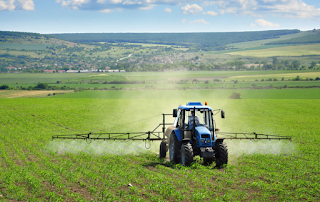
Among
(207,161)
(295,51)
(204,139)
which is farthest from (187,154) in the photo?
(295,51)

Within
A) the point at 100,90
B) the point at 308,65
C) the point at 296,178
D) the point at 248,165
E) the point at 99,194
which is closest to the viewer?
the point at 99,194

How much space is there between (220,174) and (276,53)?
594 ft

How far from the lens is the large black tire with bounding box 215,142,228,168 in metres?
15.1

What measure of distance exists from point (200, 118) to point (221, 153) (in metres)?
2.37

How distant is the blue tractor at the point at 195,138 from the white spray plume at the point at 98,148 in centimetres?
385

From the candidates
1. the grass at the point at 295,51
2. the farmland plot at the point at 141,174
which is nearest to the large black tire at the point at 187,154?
the farmland plot at the point at 141,174

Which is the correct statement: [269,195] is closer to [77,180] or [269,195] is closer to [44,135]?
[77,180]

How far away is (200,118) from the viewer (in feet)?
54.4

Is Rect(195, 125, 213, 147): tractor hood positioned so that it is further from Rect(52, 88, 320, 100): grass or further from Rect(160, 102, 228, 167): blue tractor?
Rect(52, 88, 320, 100): grass

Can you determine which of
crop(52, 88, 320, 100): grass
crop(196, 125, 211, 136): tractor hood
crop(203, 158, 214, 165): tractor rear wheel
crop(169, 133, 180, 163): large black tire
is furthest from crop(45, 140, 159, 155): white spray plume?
crop(52, 88, 320, 100): grass

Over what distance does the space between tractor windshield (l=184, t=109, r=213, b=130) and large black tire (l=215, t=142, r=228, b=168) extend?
1373 mm

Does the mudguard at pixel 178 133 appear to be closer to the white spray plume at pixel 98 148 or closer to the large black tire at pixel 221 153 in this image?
the large black tire at pixel 221 153

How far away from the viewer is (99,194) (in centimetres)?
1134

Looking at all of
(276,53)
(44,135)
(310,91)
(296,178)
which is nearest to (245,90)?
(310,91)
